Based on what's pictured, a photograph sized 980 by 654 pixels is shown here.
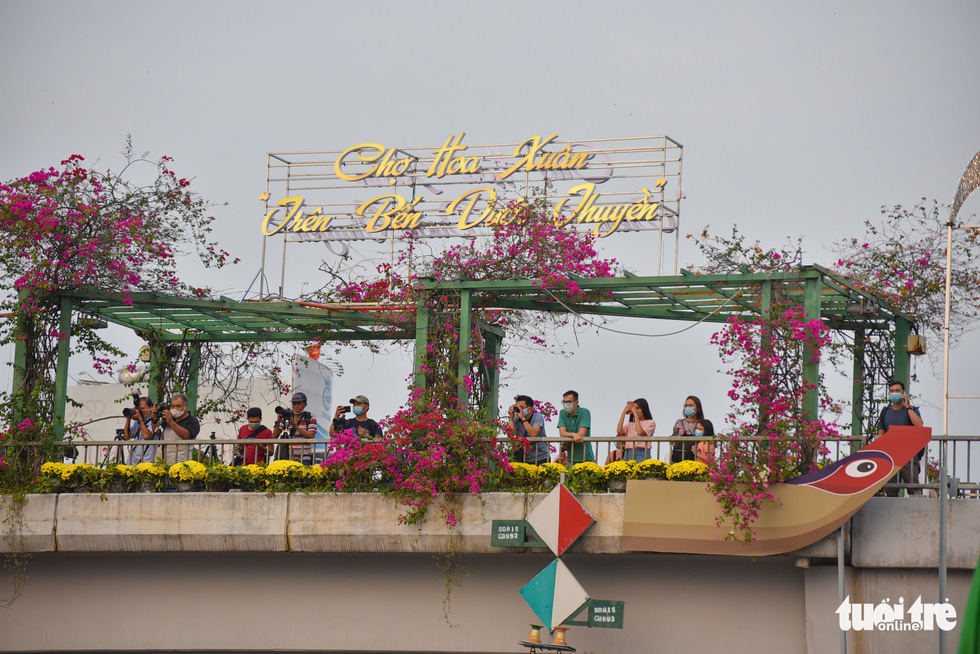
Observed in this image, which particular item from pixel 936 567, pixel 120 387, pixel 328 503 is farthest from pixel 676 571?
pixel 120 387

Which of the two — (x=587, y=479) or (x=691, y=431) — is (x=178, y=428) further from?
(x=691, y=431)

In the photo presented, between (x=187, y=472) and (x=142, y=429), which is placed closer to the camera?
(x=187, y=472)

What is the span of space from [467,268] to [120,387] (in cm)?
2634

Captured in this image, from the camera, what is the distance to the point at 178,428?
16.0 metres

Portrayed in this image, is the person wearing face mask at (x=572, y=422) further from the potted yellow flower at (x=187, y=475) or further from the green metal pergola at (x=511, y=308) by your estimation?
the potted yellow flower at (x=187, y=475)

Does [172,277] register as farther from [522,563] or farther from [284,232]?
[522,563]

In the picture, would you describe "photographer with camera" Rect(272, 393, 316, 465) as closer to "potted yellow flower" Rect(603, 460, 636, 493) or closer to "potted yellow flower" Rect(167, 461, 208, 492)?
"potted yellow flower" Rect(167, 461, 208, 492)

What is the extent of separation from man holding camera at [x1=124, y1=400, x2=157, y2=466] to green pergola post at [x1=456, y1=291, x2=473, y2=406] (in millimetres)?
4221

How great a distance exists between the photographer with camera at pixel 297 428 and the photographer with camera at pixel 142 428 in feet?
5.39

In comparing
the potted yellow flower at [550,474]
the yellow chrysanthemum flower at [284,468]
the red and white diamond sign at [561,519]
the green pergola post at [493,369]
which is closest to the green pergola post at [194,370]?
the yellow chrysanthemum flower at [284,468]

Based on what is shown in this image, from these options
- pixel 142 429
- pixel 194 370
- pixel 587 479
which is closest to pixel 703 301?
pixel 587 479

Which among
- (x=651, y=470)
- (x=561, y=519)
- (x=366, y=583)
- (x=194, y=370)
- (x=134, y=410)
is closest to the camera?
(x=561, y=519)

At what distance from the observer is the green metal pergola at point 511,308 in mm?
14930

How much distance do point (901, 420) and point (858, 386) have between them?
8.76 feet
